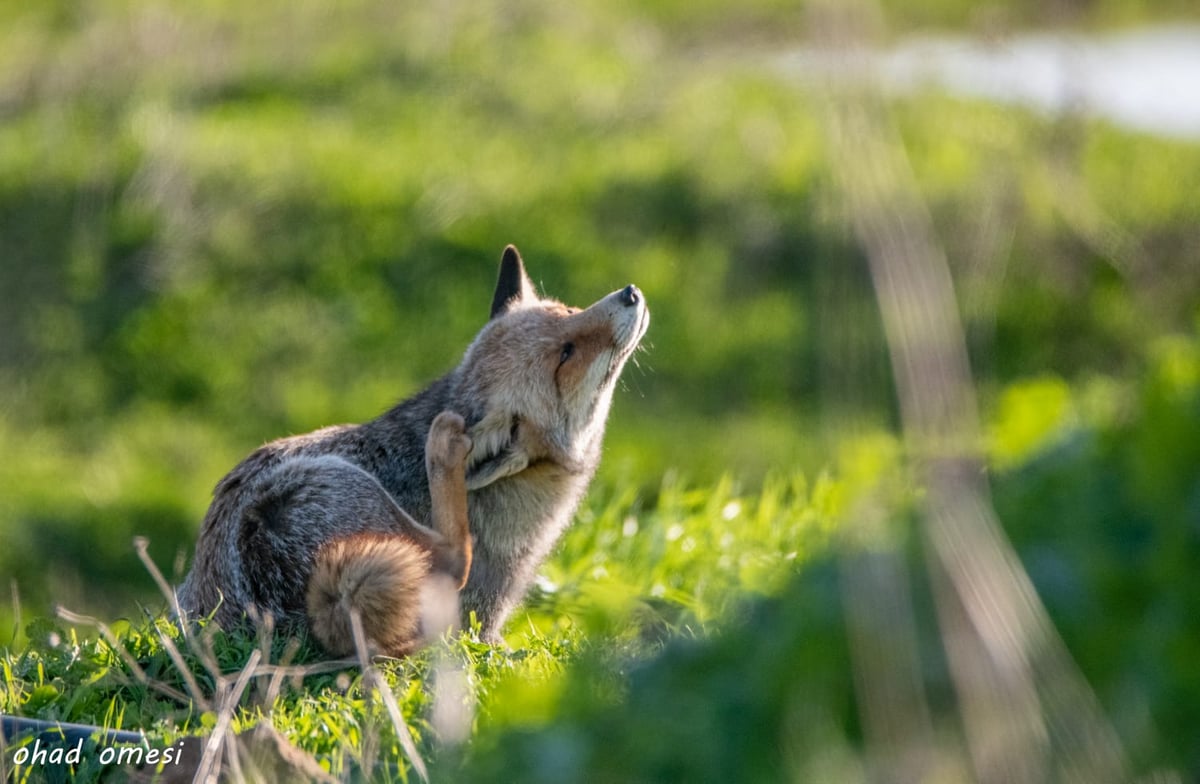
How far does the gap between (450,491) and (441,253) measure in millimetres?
7746

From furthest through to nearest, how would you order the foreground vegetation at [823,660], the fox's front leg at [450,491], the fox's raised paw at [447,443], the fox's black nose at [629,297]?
1. the fox's black nose at [629,297]
2. the fox's raised paw at [447,443]
3. the fox's front leg at [450,491]
4. the foreground vegetation at [823,660]

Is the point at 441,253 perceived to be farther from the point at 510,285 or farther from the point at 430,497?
the point at 430,497

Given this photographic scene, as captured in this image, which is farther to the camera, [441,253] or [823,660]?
[441,253]

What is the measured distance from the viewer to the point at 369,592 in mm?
4812

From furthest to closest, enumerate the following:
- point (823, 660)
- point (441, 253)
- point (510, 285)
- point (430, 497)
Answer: point (441, 253), point (510, 285), point (430, 497), point (823, 660)

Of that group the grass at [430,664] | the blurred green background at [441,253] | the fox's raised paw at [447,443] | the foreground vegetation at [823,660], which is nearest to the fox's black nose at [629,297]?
the fox's raised paw at [447,443]

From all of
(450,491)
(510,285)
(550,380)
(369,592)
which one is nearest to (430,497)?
(450,491)

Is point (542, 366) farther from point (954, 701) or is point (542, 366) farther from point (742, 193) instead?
point (742, 193)

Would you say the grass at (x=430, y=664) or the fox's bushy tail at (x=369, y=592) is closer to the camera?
the grass at (x=430, y=664)

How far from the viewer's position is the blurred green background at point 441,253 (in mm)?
11172

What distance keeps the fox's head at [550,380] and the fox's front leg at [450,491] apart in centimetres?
21

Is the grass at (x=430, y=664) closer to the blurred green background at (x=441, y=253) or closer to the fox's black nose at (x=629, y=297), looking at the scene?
the fox's black nose at (x=629, y=297)

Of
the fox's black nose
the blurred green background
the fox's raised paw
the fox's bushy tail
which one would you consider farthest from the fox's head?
the blurred green background

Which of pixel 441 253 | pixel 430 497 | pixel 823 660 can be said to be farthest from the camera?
pixel 441 253
